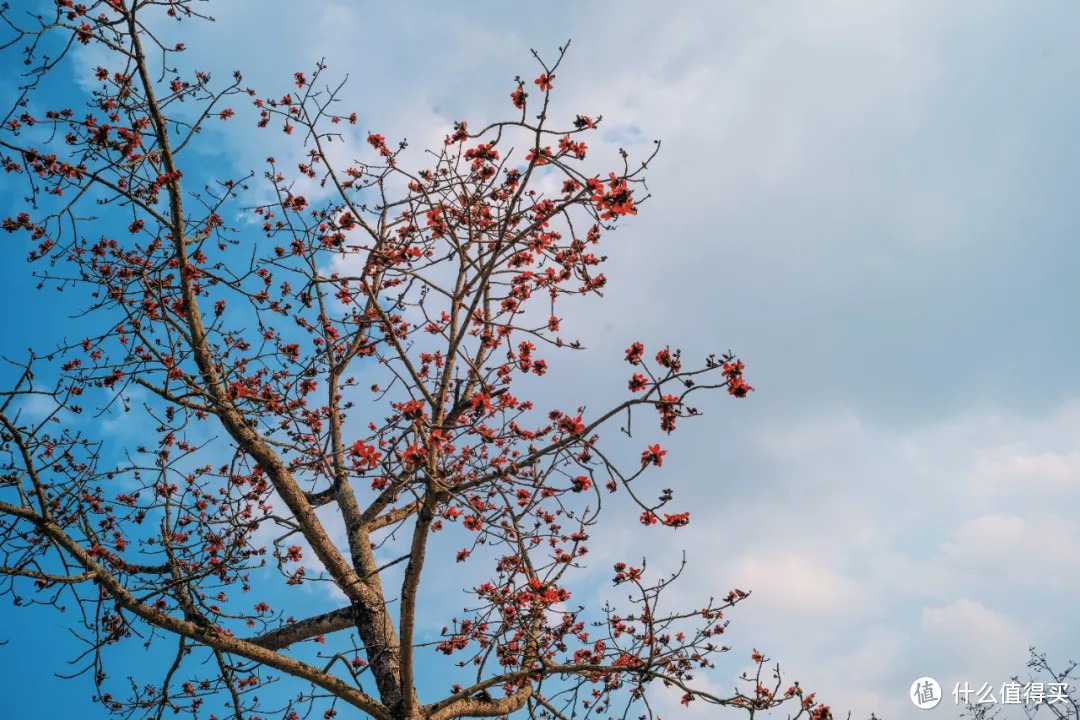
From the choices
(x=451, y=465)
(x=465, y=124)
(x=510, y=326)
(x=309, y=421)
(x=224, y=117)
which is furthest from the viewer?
(x=224, y=117)

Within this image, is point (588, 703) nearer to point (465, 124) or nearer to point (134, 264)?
point (465, 124)

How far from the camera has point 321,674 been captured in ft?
19.2

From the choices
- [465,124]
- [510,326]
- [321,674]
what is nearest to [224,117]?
[465,124]

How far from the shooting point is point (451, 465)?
197 inches

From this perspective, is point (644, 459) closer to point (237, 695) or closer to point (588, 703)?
point (588, 703)

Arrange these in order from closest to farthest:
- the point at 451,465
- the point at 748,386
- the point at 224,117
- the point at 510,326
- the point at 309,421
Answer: the point at 748,386, the point at 451,465, the point at 309,421, the point at 510,326, the point at 224,117

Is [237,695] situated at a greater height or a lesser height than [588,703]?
greater

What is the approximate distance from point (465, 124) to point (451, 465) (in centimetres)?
241

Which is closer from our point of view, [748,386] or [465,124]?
[748,386]

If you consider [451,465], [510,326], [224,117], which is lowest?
[451,465]

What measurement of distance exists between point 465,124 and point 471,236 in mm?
810

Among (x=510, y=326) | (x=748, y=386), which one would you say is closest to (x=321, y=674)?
(x=510, y=326)

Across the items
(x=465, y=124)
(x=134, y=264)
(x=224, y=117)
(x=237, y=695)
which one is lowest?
(x=237, y=695)

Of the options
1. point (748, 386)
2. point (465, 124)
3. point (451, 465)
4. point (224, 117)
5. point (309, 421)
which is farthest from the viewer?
point (224, 117)
